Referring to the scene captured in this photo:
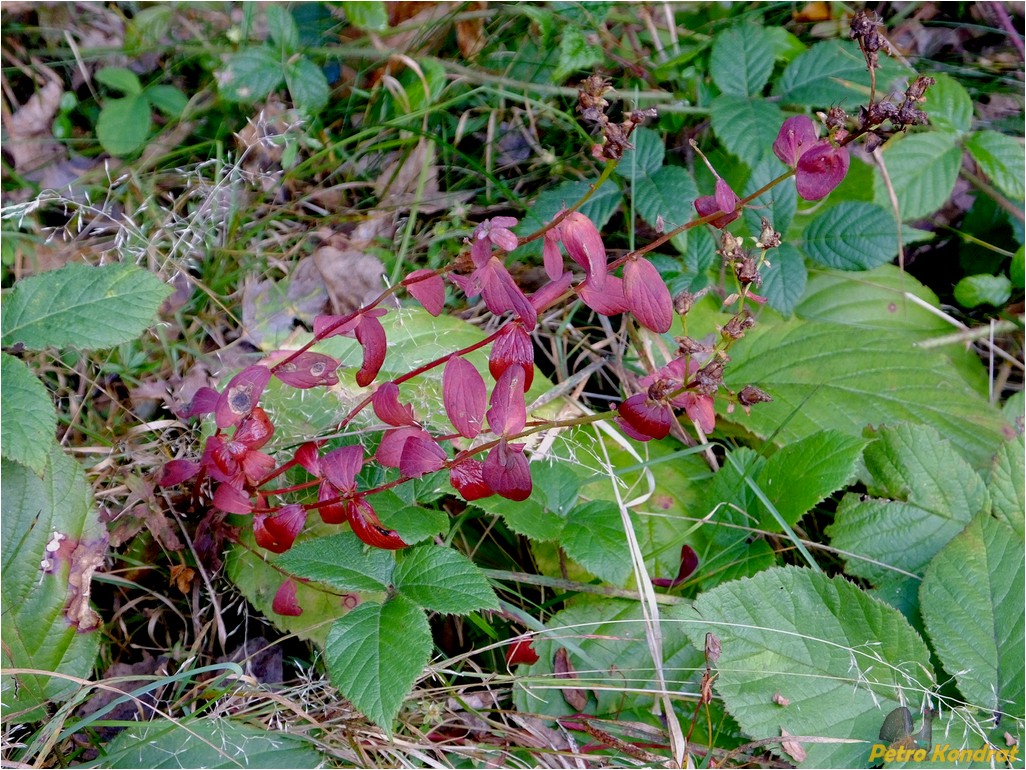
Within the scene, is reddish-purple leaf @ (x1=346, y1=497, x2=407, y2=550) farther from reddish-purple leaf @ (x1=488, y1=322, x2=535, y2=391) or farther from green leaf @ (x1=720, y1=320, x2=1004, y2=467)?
green leaf @ (x1=720, y1=320, x2=1004, y2=467)

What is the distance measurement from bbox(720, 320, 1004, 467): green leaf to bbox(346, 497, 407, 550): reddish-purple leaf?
2.59 ft

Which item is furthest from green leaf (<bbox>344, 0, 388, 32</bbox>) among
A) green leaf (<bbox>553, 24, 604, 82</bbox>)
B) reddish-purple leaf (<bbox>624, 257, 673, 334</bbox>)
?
reddish-purple leaf (<bbox>624, 257, 673, 334</bbox>)

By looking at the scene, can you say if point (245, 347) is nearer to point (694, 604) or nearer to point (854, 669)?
point (694, 604)

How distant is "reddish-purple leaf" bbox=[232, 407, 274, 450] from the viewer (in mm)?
1219

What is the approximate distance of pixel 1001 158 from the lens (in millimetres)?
1793

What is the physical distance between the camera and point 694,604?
1.31m

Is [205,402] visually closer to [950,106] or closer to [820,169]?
[820,169]

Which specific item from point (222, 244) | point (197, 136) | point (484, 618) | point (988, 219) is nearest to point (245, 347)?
point (222, 244)

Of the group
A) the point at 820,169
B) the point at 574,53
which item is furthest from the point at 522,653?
the point at 574,53

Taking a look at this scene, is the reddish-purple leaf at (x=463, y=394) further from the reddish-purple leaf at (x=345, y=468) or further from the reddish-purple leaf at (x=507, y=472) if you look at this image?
the reddish-purple leaf at (x=345, y=468)

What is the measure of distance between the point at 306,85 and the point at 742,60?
103 centimetres

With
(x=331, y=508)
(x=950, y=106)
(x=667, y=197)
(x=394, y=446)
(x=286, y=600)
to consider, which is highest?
(x=950, y=106)

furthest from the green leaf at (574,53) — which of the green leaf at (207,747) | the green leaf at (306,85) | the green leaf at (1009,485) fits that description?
the green leaf at (207,747)

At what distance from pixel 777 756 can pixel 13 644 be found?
4.20 ft
